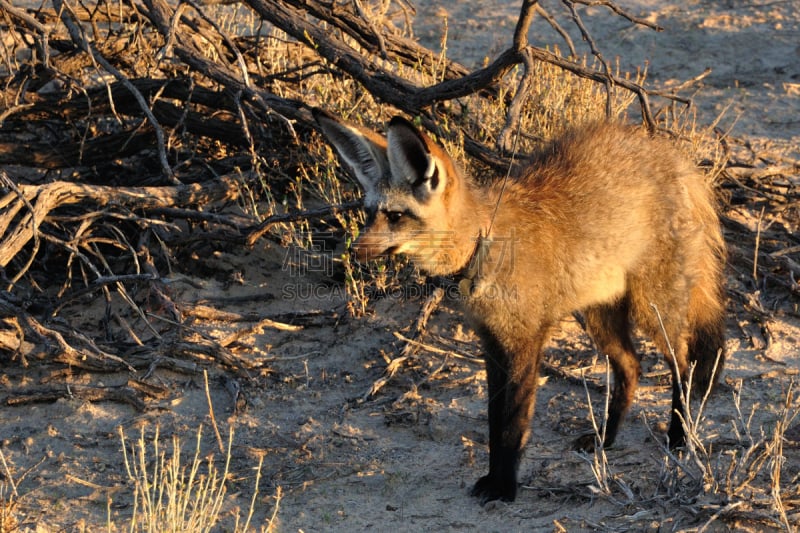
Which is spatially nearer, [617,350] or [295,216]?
[617,350]

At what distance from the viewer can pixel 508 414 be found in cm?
477

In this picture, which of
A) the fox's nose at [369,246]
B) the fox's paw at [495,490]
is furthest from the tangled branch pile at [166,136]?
the fox's paw at [495,490]

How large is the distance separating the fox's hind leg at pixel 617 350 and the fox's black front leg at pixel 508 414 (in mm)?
857

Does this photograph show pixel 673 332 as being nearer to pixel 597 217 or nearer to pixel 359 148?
pixel 597 217

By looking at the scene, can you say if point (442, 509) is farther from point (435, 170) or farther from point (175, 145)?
point (175, 145)

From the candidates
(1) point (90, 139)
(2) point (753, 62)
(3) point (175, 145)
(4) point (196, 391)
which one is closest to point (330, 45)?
(3) point (175, 145)

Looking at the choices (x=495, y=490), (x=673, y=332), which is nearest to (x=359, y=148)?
(x=495, y=490)

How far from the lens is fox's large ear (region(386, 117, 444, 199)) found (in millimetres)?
4051

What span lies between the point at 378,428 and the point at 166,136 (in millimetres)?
3438

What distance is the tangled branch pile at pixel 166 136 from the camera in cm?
623

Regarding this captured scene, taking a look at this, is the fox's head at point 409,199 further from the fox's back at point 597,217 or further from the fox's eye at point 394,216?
the fox's back at point 597,217

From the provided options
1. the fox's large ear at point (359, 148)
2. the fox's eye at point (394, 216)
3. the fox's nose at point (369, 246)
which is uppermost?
the fox's large ear at point (359, 148)

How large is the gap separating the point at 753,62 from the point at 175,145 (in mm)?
7284

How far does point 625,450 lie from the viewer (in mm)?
5398
